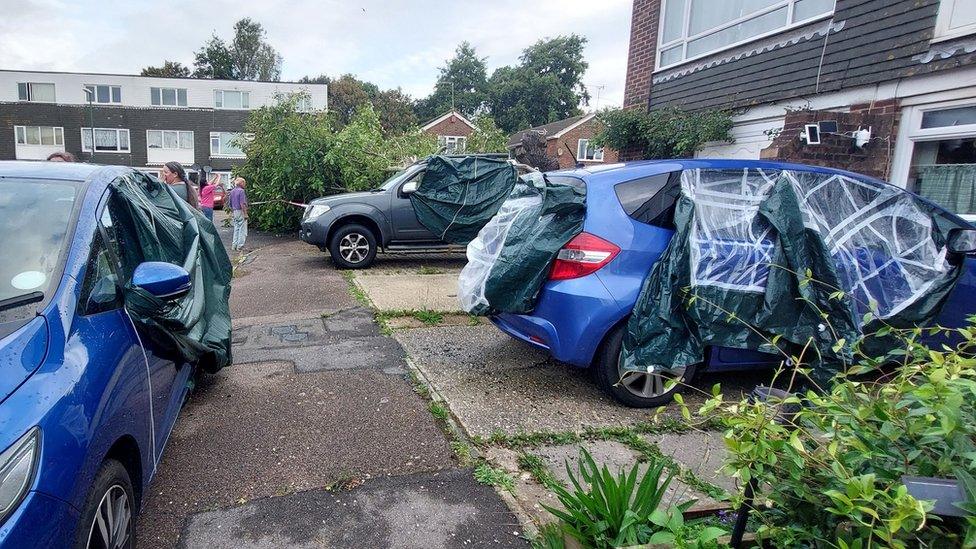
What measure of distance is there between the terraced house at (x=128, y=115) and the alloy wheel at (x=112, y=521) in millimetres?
38738

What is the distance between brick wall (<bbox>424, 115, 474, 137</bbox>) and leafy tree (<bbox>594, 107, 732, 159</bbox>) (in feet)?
105

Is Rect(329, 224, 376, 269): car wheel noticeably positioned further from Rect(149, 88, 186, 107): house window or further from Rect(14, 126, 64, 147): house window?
Rect(14, 126, 64, 147): house window

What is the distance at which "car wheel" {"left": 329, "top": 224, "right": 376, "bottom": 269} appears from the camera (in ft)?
29.9

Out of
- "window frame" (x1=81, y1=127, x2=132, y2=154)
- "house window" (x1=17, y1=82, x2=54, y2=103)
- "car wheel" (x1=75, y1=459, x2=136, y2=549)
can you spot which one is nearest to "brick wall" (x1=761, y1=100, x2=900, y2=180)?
"car wheel" (x1=75, y1=459, x2=136, y2=549)

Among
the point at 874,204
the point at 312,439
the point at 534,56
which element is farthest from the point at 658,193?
the point at 534,56

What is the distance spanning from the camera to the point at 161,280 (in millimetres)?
2479

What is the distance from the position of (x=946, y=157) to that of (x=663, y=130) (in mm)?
3929

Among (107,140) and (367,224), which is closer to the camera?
(367,224)

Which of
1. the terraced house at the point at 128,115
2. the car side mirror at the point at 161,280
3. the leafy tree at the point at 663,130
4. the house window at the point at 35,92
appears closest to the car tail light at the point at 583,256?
the car side mirror at the point at 161,280

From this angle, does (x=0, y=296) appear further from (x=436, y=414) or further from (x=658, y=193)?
(x=658, y=193)

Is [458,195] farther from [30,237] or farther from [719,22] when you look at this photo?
[30,237]

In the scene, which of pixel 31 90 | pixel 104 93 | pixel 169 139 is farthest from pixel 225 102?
pixel 31 90

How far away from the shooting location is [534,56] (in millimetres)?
60656

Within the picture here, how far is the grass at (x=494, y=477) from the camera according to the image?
2916mm
